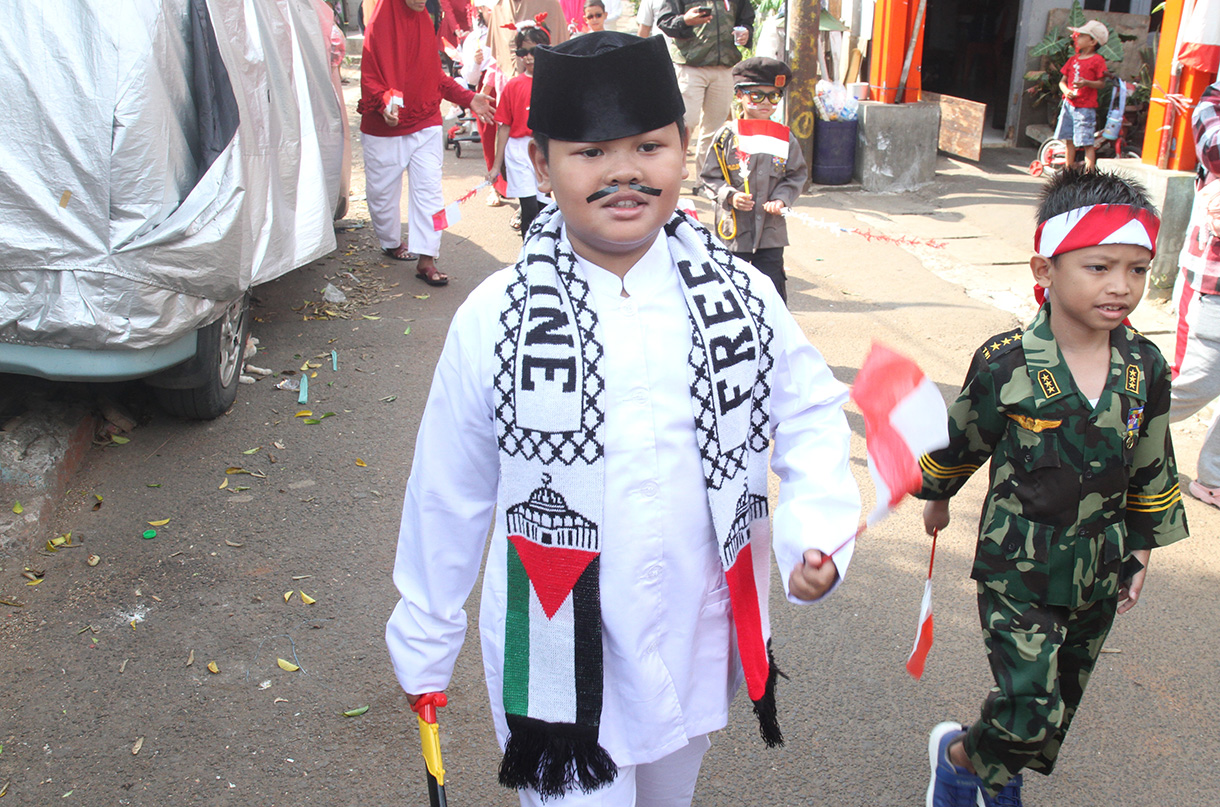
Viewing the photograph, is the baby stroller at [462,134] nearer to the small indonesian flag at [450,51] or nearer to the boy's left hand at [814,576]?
the small indonesian flag at [450,51]

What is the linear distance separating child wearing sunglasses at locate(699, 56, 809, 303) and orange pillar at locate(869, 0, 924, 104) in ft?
21.1

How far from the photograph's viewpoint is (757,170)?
5.08m

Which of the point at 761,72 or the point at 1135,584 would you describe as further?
the point at 761,72

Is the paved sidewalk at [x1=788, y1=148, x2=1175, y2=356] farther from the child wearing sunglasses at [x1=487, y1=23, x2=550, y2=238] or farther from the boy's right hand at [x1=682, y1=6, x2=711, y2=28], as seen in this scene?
the child wearing sunglasses at [x1=487, y1=23, x2=550, y2=238]

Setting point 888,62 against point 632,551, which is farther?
point 888,62

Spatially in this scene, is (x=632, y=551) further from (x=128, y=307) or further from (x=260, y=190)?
(x=260, y=190)

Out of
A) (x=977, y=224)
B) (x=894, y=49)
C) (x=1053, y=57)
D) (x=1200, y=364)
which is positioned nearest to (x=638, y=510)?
(x=1200, y=364)

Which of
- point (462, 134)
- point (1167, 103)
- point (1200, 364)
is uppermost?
point (1167, 103)

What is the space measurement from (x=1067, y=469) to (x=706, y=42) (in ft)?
26.6

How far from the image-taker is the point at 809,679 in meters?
3.38

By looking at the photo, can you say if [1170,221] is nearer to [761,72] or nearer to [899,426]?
[761,72]

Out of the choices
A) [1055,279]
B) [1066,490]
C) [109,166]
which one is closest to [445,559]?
[1066,490]

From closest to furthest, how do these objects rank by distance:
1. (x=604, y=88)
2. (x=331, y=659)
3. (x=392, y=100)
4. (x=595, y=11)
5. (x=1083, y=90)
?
(x=604, y=88) → (x=331, y=659) → (x=392, y=100) → (x=595, y=11) → (x=1083, y=90)

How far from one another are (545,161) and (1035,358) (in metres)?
1.38
